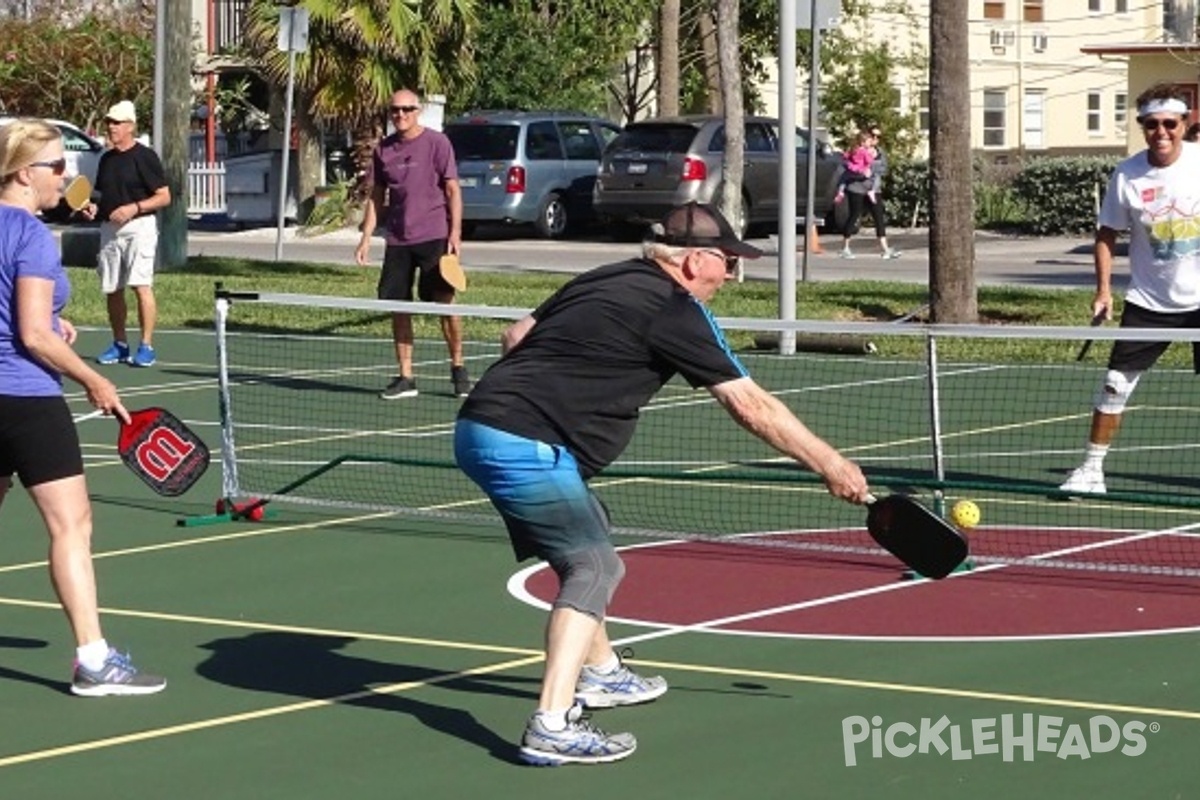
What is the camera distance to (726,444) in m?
16.2

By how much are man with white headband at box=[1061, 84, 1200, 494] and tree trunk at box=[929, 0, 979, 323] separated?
32.8 ft

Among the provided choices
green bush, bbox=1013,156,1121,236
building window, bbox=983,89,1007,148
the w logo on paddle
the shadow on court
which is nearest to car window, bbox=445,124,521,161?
green bush, bbox=1013,156,1121,236

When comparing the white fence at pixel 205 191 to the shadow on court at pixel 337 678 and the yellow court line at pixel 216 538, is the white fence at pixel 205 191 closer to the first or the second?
the yellow court line at pixel 216 538

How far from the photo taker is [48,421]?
9.11 metres

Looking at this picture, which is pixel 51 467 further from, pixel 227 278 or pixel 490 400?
pixel 227 278

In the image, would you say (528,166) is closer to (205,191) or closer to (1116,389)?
(205,191)

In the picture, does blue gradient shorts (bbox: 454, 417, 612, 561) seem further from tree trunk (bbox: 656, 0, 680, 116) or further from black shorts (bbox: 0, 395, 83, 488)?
tree trunk (bbox: 656, 0, 680, 116)

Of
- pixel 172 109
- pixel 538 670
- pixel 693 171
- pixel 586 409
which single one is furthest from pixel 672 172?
pixel 586 409

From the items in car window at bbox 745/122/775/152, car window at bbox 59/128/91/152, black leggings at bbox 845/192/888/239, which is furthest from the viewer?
car window at bbox 59/128/91/152

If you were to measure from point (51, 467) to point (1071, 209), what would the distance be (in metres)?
35.2

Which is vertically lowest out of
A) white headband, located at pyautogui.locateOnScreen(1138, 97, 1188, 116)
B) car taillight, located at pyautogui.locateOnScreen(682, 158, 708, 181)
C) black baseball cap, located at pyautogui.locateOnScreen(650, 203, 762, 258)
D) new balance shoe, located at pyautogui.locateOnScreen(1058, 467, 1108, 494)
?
new balance shoe, located at pyautogui.locateOnScreen(1058, 467, 1108, 494)

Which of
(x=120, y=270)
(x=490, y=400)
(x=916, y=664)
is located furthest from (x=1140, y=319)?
(x=120, y=270)

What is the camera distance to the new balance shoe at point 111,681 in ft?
30.0

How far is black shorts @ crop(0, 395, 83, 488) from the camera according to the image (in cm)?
906
